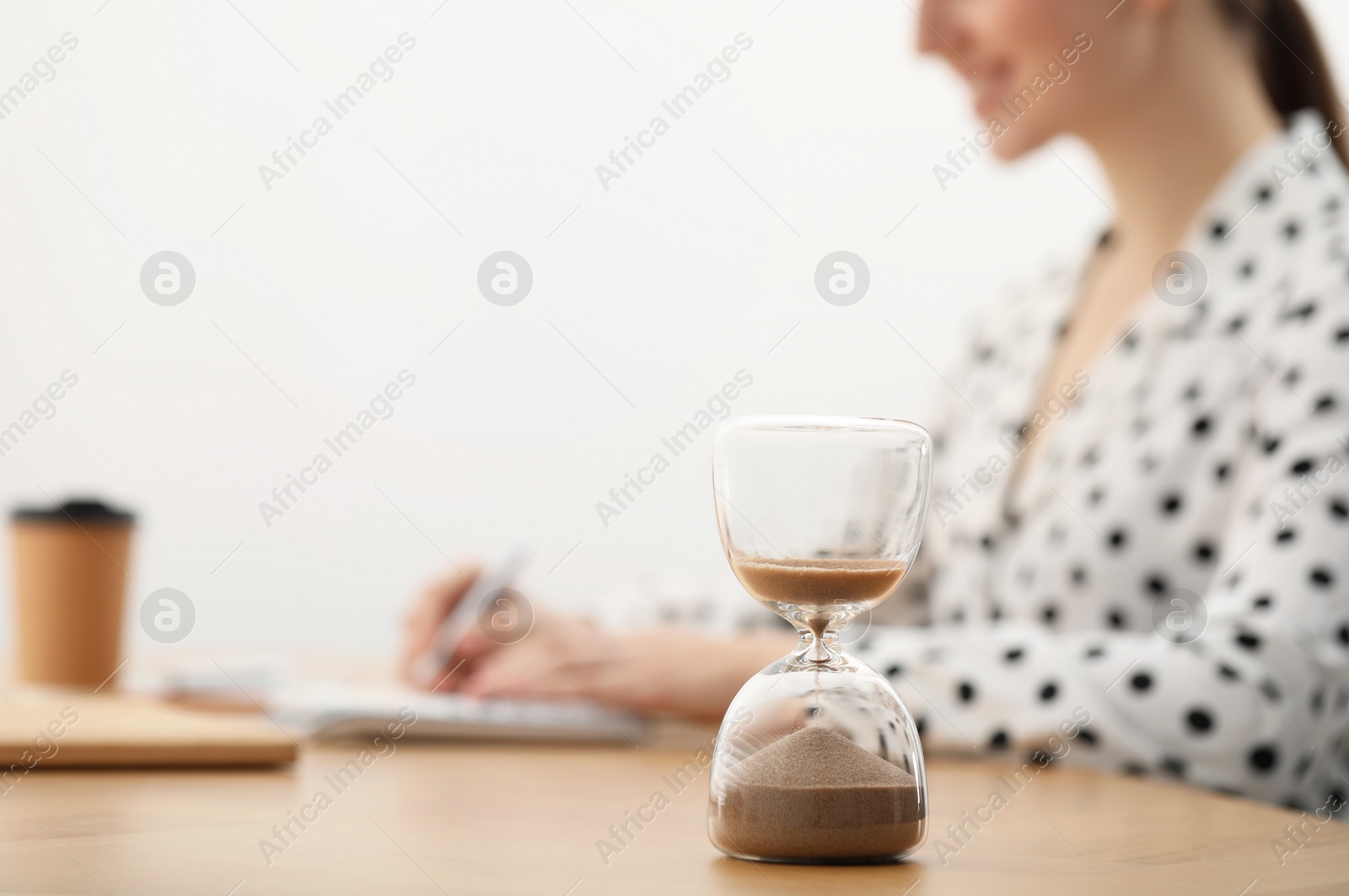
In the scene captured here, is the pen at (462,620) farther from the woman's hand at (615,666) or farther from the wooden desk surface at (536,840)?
the wooden desk surface at (536,840)

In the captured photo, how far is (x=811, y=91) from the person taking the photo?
284 cm

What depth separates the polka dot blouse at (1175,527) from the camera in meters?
1.02

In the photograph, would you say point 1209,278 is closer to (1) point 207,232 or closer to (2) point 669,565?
(2) point 669,565

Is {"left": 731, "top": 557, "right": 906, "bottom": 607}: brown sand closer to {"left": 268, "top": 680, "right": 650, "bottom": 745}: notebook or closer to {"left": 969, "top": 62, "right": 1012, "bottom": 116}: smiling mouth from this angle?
{"left": 268, "top": 680, "right": 650, "bottom": 745}: notebook

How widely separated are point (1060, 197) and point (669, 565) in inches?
51.7

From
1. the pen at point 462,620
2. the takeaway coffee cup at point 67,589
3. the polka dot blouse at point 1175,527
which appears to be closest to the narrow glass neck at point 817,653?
the polka dot blouse at point 1175,527

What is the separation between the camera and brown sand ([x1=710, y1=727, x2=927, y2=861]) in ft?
1.88

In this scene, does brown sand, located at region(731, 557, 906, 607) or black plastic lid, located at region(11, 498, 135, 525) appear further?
black plastic lid, located at region(11, 498, 135, 525)

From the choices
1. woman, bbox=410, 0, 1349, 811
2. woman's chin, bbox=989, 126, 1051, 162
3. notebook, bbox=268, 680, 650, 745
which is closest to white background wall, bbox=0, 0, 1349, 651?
woman, bbox=410, 0, 1349, 811

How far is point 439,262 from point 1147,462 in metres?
1.78

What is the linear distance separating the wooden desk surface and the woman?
14cm

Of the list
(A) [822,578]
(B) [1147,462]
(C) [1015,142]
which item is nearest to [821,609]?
(A) [822,578]

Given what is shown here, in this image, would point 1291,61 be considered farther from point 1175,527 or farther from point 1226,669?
point 1226,669

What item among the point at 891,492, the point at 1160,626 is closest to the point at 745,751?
the point at 891,492
